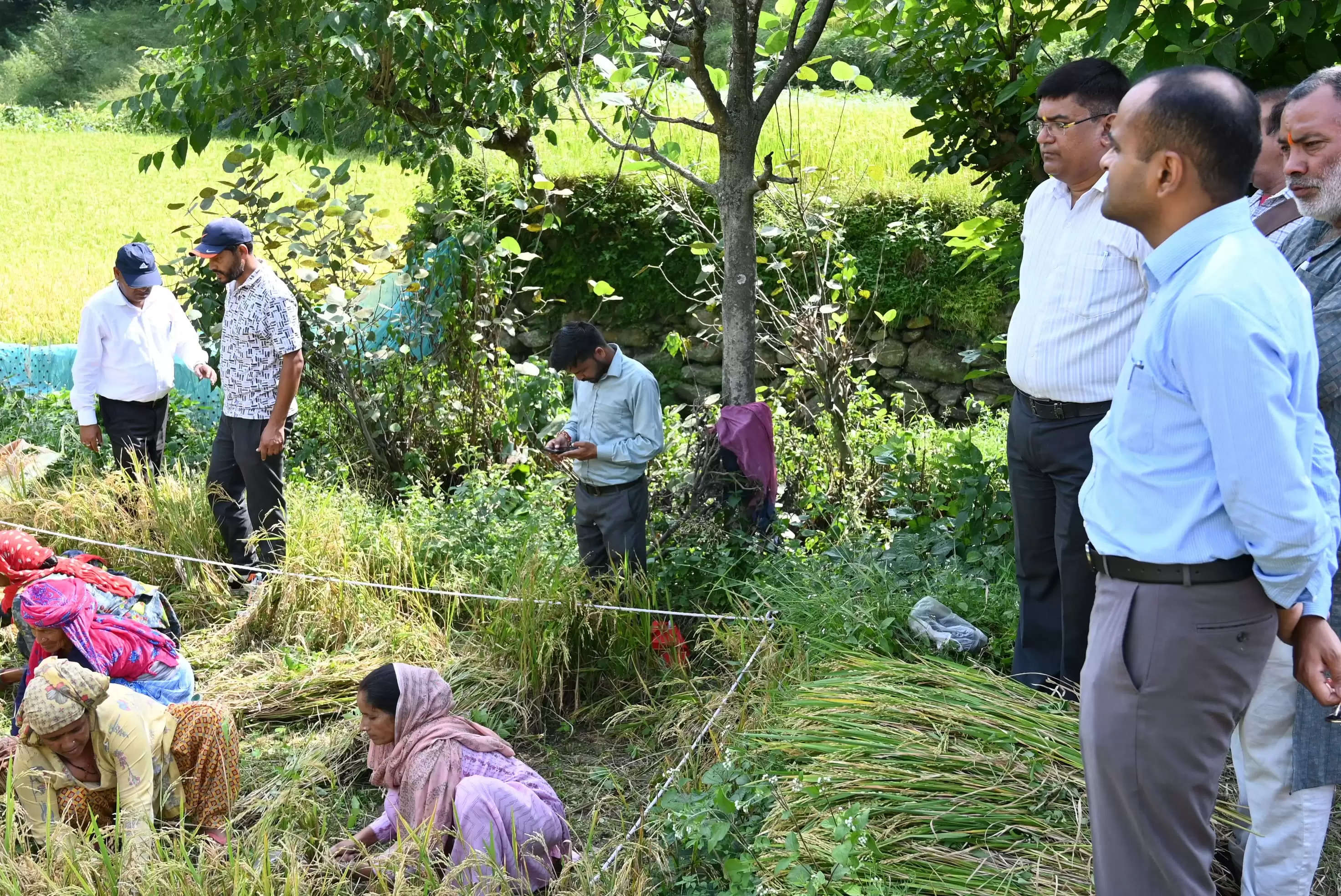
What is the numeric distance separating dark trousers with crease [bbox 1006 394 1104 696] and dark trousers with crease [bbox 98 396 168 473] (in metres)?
4.86

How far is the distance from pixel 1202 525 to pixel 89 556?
4.32 metres

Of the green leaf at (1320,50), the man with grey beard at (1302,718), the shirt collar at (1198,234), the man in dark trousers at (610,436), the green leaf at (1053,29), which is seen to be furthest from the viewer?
the man in dark trousers at (610,436)

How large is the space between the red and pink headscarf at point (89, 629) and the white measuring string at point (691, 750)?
1.87 m

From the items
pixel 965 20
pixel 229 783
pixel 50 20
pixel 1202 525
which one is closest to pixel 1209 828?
pixel 1202 525

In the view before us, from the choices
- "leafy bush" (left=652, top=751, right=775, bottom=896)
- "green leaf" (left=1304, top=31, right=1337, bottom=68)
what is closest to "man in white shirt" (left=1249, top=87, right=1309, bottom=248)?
"green leaf" (left=1304, top=31, right=1337, bottom=68)

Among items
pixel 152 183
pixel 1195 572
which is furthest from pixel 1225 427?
pixel 152 183

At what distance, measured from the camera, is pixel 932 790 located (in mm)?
3168

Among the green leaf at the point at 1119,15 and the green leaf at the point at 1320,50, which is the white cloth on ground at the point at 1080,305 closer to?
the green leaf at the point at 1119,15

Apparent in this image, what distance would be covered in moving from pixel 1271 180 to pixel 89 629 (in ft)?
13.2

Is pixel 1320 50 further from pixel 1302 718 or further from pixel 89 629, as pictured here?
pixel 89 629

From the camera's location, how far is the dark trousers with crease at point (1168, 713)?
6.98ft

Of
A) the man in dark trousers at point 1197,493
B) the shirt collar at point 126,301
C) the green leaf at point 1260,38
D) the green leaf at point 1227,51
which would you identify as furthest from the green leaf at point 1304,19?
the shirt collar at point 126,301

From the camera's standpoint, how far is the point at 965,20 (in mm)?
5375

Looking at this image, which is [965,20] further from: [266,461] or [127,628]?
[127,628]
